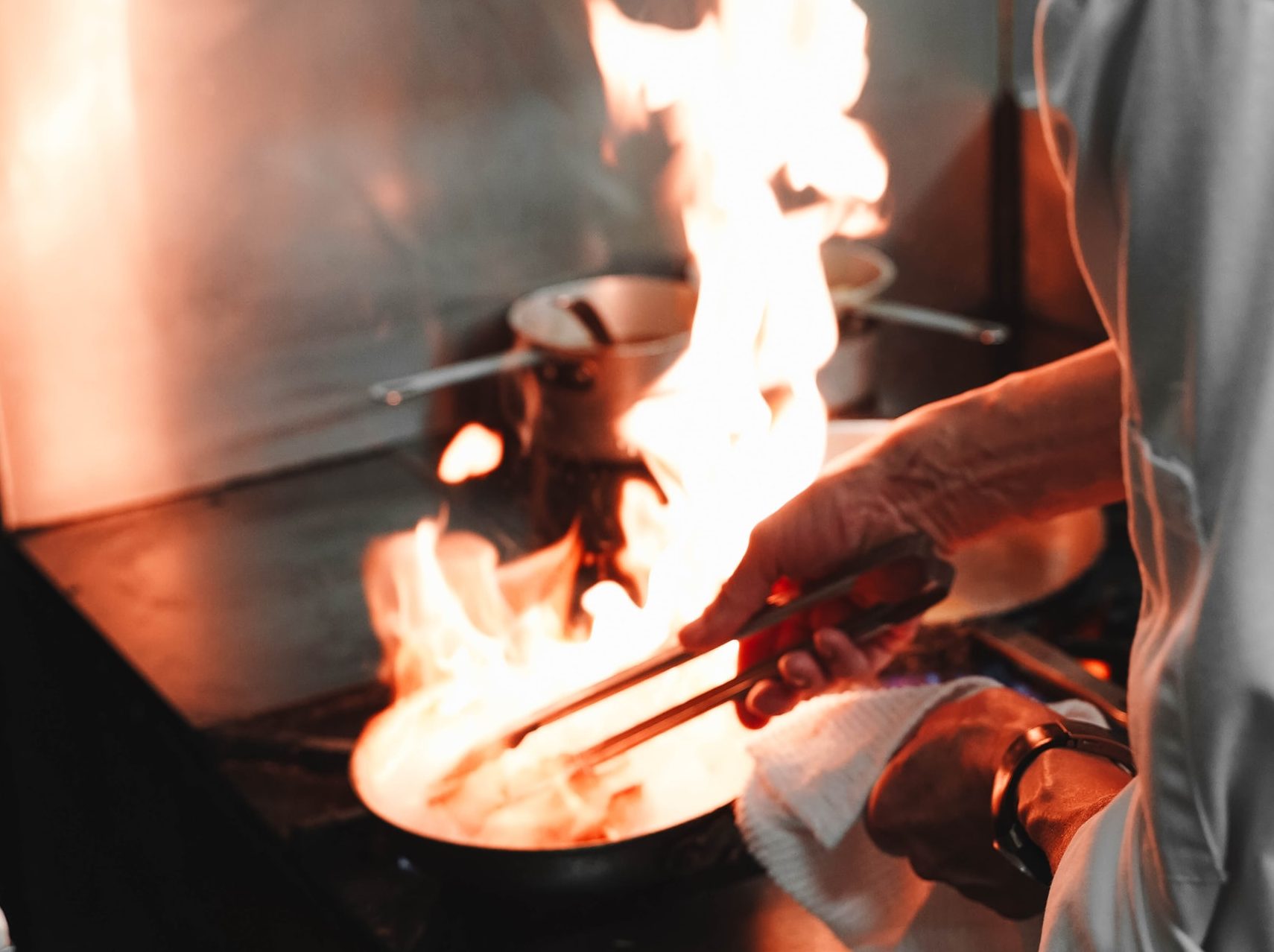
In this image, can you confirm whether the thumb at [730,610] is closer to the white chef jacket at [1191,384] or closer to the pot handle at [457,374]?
the white chef jacket at [1191,384]

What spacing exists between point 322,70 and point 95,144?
273 mm

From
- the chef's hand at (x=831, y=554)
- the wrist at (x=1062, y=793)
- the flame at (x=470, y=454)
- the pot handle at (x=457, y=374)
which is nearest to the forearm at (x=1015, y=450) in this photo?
the chef's hand at (x=831, y=554)

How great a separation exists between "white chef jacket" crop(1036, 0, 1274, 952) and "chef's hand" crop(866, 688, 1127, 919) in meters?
0.28

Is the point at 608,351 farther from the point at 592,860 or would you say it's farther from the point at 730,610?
the point at 592,860

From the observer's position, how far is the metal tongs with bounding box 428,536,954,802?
35.3 inches

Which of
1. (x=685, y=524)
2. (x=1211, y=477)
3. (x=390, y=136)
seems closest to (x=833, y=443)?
(x=685, y=524)

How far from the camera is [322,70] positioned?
1.60 m

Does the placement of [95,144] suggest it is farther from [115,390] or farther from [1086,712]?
[1086,712]

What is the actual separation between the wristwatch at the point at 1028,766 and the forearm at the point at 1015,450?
0.23 meters

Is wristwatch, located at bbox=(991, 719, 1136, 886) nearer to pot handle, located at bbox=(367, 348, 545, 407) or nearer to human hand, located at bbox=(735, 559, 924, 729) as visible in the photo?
human hand, located at bbox=(735, 559, 924, 729)

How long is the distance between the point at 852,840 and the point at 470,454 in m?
0.96

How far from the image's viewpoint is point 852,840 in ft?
2.90

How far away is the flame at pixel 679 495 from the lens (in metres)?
0.95

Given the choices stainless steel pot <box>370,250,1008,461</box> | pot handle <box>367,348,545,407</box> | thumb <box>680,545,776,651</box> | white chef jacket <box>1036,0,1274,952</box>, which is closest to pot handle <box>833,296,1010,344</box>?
stainless steel pot <box>370,250,1008,461</box>
